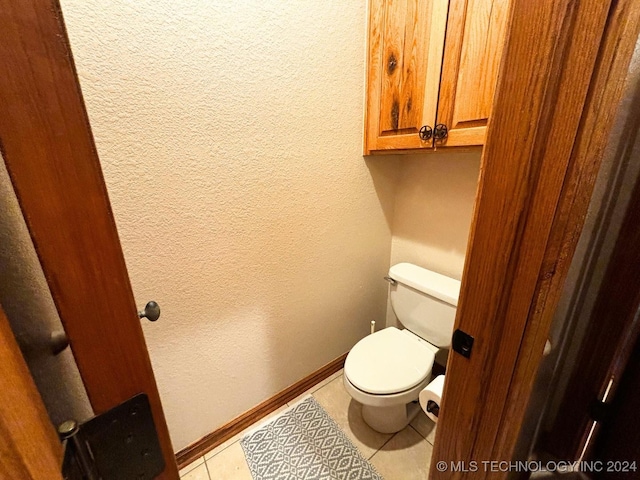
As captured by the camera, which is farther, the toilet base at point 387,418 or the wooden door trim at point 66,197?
the toilet base at point 387,418

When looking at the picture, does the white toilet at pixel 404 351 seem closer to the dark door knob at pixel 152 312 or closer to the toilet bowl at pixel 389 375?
the toilet bowl at pixel 389 375

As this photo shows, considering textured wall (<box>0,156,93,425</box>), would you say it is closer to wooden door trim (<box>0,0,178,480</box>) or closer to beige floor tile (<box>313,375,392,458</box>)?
wooden door trim (<box>0,0,178,480</box>)

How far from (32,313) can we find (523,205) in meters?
0.72

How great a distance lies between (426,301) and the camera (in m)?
1.31

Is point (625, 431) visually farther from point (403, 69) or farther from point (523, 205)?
point (403, 69)

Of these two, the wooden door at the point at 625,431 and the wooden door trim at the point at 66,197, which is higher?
the wooden door trim at the point at 66,197

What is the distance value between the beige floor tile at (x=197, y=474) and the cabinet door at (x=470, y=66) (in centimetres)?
171

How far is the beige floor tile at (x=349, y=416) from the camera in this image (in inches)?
49.9

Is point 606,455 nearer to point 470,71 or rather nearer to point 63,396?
point 470,71

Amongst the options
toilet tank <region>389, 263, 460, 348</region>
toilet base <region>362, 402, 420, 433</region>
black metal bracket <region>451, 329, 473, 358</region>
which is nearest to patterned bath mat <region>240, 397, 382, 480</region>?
toilet base <region>362, 402, 420, 433</region>

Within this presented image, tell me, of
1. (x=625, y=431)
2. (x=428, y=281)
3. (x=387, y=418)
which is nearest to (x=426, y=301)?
(x=428, y=281)

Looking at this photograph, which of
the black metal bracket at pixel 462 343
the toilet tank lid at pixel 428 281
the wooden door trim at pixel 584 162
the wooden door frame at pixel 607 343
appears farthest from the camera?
the toilet tank lid at pixel 428 281

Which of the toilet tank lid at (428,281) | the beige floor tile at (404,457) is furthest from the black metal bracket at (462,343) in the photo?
the beige floor tile at (404,457)

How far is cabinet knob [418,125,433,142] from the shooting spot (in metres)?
1.04
